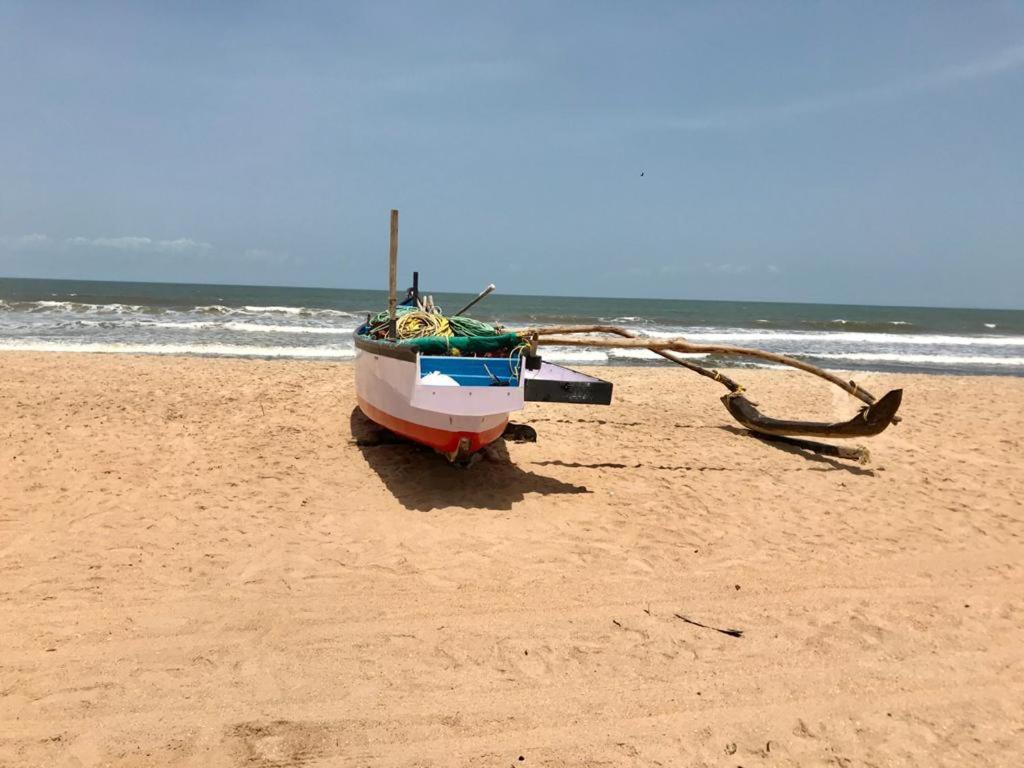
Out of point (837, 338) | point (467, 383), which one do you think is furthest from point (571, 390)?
point (837, 338)

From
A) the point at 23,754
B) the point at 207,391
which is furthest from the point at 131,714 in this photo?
the point at 207,391

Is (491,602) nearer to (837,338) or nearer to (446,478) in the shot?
(446,478)

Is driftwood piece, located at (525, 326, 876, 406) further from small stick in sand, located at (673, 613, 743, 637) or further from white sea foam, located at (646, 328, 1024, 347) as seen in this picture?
white sea foam, located at (646, 328, 1024, 347)

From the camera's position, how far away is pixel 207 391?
8.82 metres

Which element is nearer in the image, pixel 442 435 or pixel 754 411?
pixel 442 435

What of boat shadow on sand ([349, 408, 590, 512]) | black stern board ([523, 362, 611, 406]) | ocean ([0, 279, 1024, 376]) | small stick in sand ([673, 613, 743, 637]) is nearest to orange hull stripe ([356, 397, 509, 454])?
boat shadow on sand ([349, 408, 590, 512])

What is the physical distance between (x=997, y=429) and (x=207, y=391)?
11037mm

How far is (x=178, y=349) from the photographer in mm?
15906

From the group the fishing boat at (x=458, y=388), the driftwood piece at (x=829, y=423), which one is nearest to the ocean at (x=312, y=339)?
the driftwood piece at (x=829, y=423)

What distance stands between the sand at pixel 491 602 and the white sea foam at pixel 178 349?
867 centimetres

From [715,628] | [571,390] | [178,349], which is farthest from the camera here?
[178,349]

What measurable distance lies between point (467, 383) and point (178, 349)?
13.4m

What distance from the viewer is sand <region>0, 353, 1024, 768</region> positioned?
2.65 metres

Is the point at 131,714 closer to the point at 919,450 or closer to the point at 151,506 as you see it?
the point at 151,506
